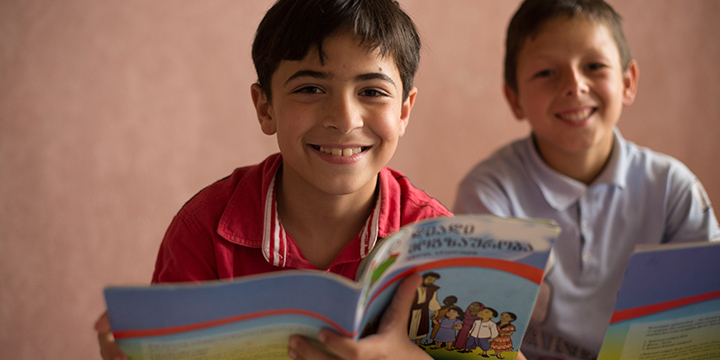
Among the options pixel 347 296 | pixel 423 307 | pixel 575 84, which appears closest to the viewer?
pixel 347 296

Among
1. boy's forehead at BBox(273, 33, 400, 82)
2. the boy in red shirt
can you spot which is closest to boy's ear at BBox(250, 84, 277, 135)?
the boy in red shirt

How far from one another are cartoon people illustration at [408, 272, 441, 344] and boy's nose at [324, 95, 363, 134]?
0.25 m

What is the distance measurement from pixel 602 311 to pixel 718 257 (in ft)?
1.74

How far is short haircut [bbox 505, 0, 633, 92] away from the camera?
119 centimetres

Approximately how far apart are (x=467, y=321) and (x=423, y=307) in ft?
0.19

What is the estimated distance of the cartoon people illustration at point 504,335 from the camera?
0.70 m

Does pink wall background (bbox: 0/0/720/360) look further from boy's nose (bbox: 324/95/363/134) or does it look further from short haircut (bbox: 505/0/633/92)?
boy's nose (bbox: 324/95/363/134)

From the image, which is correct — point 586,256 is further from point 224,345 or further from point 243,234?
point 224,345

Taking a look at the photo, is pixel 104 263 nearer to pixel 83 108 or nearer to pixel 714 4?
pixel 83 108

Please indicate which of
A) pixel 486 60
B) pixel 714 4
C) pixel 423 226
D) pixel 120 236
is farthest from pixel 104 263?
pixel 714 4

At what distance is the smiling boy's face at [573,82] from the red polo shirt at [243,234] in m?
0.40

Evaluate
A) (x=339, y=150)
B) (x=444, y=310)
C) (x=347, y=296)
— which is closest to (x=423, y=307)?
(x=444, y=310)

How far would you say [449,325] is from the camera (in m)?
0.71

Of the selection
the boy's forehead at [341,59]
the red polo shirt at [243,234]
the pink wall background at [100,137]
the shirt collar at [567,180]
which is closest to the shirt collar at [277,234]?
the red polo shirt at [243,234]
